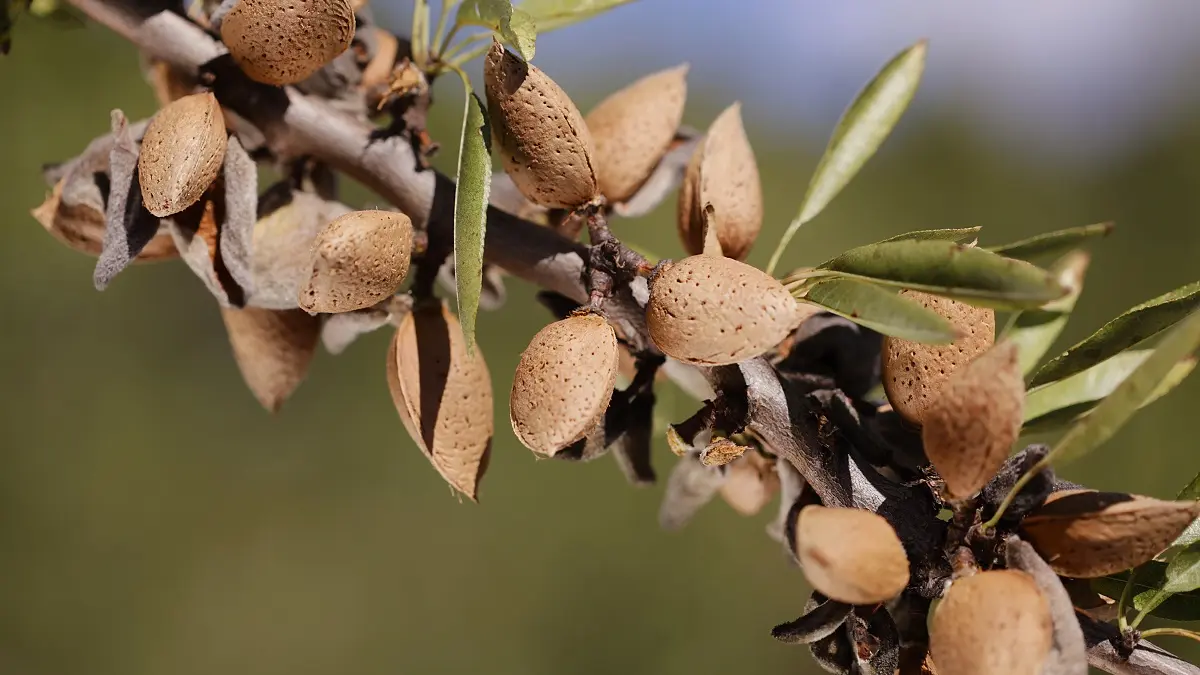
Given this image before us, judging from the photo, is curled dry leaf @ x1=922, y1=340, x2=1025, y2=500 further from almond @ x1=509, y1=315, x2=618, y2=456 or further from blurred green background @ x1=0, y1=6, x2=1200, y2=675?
blurred green background @ x1=0, y1=6, x2=1200, y2=675

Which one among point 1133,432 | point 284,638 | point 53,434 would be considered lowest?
point 284,638

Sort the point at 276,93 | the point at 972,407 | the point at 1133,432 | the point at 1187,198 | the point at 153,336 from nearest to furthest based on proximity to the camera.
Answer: the point at 972,407
the point at 276,93
the point at 153,336
the point at 1133,432
the point at 1187,198

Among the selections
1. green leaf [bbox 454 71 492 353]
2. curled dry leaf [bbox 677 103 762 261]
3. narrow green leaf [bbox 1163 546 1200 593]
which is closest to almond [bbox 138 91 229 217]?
green leaf [bbox 454 71 492 353]

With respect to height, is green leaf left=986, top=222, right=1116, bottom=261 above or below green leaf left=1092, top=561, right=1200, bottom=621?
above

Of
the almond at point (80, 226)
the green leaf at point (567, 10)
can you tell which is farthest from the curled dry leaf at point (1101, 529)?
the almond at point (80, 226)

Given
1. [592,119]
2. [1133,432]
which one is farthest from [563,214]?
[1133,432]

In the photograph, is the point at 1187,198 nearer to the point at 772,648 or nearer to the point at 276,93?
the point at 772,648

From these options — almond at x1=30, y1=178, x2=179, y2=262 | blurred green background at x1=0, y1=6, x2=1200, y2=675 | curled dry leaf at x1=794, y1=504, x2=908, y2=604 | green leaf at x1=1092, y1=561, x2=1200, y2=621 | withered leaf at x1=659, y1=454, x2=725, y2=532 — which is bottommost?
blurred green background at x1=0, y1=6, x2=1200, y2=675
